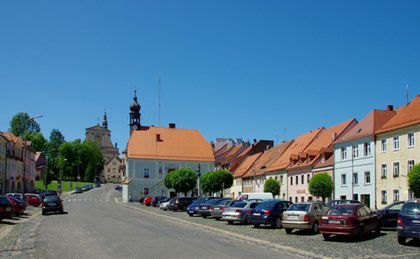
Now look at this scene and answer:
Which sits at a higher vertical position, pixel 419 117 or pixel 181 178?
pixel 419 117

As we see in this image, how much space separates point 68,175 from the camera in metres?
159

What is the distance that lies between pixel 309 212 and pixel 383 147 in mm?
29493

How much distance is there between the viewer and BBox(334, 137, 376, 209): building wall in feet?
171

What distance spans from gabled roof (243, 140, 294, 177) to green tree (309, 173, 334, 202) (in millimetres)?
20639

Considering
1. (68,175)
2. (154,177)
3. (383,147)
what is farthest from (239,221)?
(68,175)

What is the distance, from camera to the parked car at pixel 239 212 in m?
31.2

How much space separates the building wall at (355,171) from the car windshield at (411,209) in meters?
32.7

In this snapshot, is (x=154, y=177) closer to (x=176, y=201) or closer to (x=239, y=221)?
(x=176, y=201)

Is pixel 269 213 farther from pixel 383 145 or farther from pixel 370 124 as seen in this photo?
pixel 370 124

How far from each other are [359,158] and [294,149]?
20403 mm

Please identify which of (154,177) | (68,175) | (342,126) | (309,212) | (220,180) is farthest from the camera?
(68,175)

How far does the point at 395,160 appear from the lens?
48250 millimetres

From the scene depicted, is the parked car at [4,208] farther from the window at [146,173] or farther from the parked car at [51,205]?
the window at [146,173]

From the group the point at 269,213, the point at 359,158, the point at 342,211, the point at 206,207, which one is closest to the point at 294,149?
the point at 359,158
